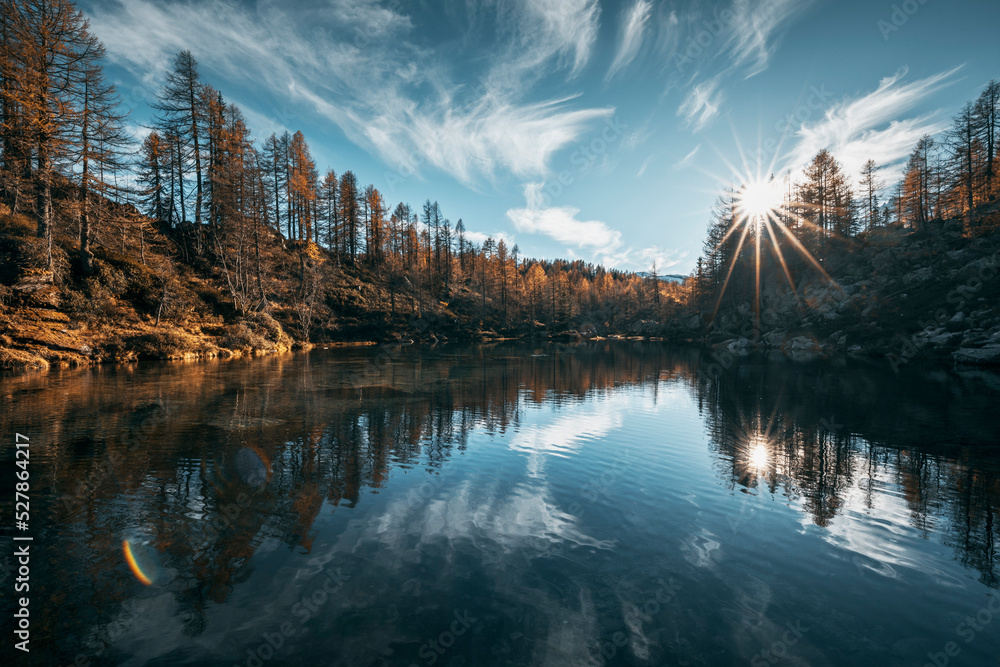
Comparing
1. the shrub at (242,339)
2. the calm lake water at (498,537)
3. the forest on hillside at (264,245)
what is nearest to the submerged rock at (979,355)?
the forest on hillside at (264,245)

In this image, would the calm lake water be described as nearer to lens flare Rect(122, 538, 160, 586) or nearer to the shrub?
lens flare Rect(122, 538, 160, 586)

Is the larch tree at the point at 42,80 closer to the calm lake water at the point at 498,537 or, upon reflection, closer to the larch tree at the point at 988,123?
the calm lake water at the point at 498,537

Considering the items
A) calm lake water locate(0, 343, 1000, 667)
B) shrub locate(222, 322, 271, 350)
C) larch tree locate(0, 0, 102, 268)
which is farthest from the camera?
shrub locate(222, 322, 271, 350)

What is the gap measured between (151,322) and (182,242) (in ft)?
72.3

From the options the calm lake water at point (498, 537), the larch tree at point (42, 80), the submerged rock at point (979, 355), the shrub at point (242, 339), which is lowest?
the calm lake water at point (498, 537)

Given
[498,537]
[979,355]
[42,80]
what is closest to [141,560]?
[498,537]

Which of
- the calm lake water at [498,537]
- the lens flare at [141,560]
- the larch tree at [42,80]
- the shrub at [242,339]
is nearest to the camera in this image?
→ the calm lake water at [498,537]

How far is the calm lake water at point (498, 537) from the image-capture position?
5230 mm

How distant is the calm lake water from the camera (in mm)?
5230

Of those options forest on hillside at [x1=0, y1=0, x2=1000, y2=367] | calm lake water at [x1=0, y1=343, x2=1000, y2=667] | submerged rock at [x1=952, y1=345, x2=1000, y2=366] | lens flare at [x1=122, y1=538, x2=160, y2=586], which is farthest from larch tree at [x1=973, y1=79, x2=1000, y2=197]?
lens flare at [x1=122, y1=538, x2=160, y2=586]

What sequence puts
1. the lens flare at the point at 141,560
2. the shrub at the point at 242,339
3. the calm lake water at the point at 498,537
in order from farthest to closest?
the shrub at the point at 242,339, the lens flare at the point at 141,560, the calm lake water at the point at 498,537

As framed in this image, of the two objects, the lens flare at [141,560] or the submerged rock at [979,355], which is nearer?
the lens flare at [141,560]

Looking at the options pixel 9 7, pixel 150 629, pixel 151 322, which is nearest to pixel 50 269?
pixel 151 322

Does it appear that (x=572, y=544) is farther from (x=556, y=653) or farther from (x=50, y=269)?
(x=50, y=269)
